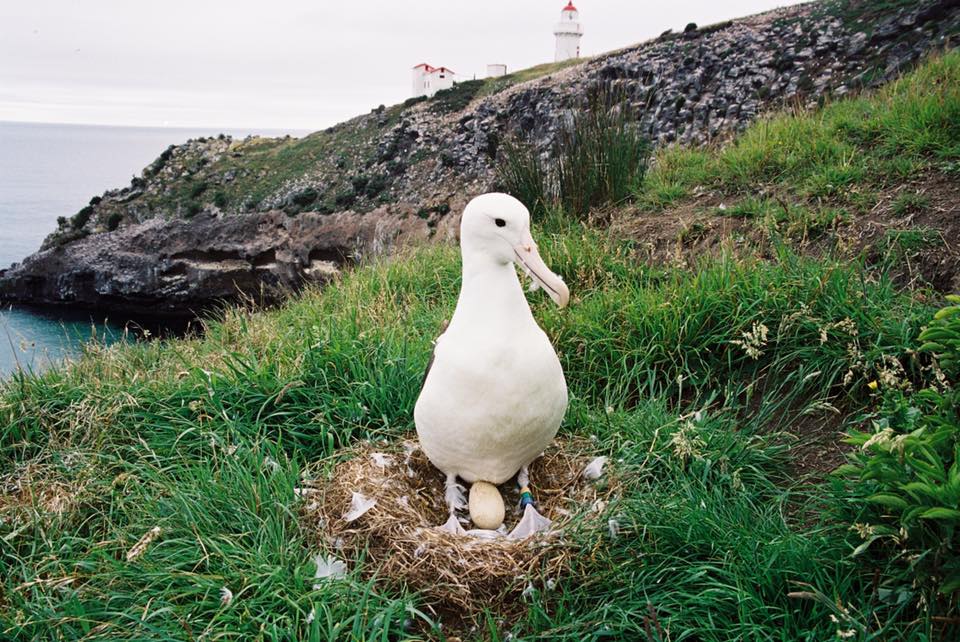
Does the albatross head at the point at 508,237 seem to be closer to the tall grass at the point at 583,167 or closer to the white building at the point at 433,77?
the tall grass at the point at 583,167

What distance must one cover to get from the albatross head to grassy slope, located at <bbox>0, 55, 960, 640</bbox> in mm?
780

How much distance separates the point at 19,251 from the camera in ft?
137

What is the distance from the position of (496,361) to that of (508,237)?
17.1 inches

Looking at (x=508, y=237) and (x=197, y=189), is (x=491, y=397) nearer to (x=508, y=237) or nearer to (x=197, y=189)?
(x=508, y=237)

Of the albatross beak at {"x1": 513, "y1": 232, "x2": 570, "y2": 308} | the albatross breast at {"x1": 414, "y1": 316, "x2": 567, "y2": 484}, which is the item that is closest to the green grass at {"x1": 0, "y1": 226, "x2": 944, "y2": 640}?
the albatross breast at {"x1": 414, "y1": 316, "x2": 567, "y2": 484}

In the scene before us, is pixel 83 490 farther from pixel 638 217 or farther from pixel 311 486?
pixel 638 217

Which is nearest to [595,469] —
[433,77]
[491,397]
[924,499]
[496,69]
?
[491,397]

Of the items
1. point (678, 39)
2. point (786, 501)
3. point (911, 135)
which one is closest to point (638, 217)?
point (911, 135)

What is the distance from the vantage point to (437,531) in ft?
7.79

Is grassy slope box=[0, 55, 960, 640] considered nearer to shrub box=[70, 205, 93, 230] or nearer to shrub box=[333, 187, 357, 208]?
shrub box=[333, 187, 357, 208]

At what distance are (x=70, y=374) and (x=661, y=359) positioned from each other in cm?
330

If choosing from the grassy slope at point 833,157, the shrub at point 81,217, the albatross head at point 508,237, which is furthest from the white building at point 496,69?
the albatross head at point 508,237

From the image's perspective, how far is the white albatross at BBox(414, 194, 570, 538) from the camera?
2324 mm

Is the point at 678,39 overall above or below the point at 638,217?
above
